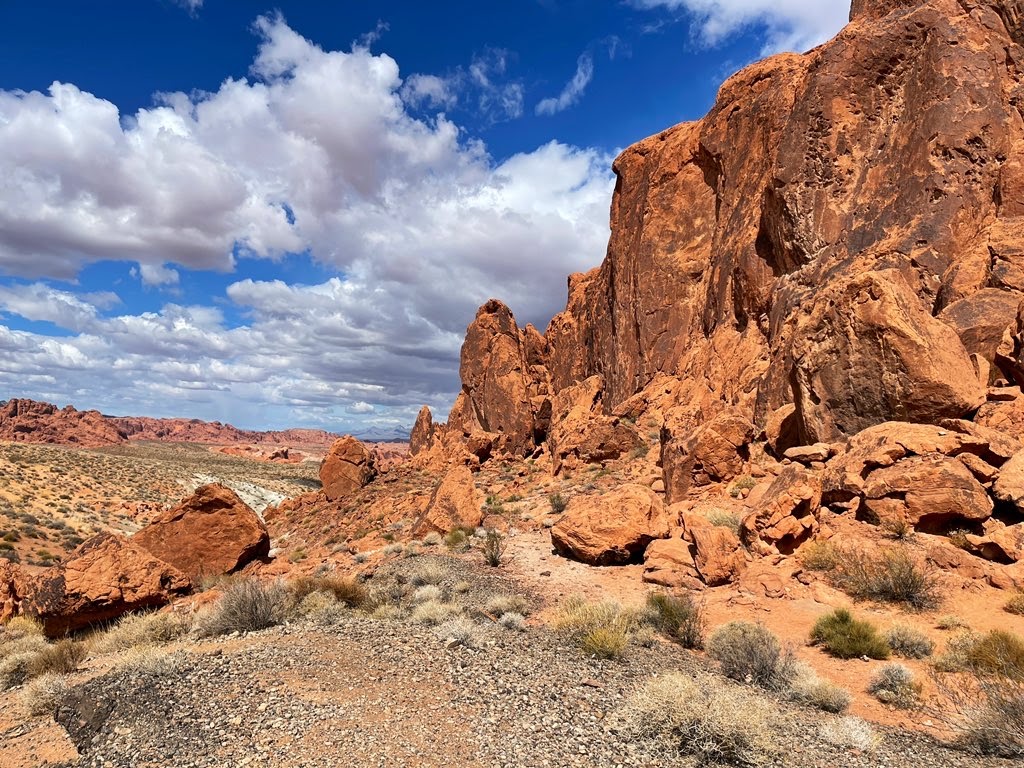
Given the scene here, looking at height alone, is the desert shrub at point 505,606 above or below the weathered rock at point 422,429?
below

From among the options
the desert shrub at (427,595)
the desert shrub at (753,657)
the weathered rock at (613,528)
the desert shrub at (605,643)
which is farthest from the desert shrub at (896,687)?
the desert shrub at (427,595)

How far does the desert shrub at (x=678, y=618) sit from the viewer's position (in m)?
9.30

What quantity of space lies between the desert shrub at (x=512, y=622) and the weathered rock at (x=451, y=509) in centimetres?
929

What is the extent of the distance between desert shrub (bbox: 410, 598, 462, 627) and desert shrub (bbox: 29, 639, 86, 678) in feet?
16.7

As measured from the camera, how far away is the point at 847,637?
871 centimetres

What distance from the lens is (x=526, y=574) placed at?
14.2 metres

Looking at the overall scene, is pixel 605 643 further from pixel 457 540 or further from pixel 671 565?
pixel 457 540

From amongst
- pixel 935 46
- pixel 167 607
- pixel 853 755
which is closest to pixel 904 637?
pixel 853 755

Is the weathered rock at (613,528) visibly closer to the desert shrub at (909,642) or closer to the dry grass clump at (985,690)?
the desert shrub at (909,642)

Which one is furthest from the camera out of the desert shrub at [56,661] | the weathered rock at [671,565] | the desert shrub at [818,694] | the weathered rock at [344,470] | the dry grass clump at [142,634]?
the weathered rock at [344,470]

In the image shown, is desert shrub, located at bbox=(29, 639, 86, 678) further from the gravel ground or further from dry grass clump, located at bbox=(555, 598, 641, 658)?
dry grass clump, located at bbox=(555, 598, 641, 658)

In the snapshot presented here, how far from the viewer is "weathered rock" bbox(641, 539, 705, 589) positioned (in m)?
12.3

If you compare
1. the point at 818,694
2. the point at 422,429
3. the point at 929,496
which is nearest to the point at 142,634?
the point at 818,694

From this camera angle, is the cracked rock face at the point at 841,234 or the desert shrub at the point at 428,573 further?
the cracked rock face at the point at 841,234
